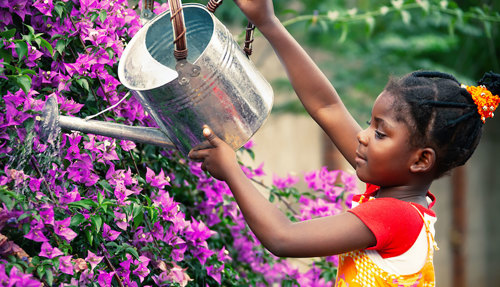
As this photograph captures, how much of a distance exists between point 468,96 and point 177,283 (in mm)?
896

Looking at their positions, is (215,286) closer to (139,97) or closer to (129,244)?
(129,244)

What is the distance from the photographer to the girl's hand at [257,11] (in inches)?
63.6

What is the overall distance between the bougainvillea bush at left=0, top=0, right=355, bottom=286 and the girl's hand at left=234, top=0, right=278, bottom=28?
39 cm

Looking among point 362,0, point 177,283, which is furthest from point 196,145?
point 362,0

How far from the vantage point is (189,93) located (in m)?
1.41

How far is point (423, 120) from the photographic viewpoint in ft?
4.72

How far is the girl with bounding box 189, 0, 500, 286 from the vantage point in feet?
4.50

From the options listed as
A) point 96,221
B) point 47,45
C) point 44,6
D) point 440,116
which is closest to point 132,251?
point 96,221

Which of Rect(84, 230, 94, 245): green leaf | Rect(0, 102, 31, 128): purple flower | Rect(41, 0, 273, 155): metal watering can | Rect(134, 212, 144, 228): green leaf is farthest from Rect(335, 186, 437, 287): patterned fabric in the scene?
Rect(0, 102, 31, 128): purple flower

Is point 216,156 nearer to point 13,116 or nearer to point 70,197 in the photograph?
point 70,197

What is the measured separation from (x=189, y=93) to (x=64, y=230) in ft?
1.34

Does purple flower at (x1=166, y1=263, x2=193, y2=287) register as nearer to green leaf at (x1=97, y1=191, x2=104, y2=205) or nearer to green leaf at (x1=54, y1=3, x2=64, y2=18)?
green leaf at (x1=97, y1=191, x2=104, y2=205)

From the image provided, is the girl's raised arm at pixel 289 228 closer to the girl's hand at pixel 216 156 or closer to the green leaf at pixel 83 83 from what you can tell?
the girl's hand at pixel 216 156

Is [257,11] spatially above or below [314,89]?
above
